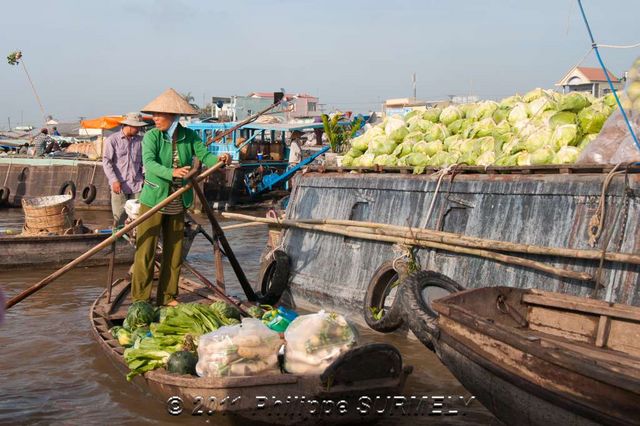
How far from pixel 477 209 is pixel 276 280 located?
3.34 metres

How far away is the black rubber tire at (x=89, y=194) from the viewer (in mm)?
23188

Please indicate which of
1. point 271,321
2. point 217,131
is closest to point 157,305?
point 271,321

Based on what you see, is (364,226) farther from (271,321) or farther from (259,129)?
(259,129)

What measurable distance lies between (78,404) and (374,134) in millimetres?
5610

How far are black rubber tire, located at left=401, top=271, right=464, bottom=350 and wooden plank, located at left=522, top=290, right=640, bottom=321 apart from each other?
82 cm

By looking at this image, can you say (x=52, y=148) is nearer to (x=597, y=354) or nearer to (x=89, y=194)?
(x=89, y=194)

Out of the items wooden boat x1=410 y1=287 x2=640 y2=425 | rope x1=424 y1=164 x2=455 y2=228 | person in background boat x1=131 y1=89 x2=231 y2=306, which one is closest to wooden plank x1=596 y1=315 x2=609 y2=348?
wooden boat x1=410 y1=287 x2=640 y2=425

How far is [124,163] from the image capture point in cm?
1054

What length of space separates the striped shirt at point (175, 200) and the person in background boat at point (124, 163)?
2.96m

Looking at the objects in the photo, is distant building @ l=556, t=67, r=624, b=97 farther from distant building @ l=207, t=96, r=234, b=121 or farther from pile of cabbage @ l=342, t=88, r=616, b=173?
distant building @ l=207, t=96, r=234, b=121

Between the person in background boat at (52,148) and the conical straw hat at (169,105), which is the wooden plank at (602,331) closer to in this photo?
the conical straw hat at (169,105)

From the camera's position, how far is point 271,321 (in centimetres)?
614

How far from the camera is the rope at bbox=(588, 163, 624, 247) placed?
6.16m

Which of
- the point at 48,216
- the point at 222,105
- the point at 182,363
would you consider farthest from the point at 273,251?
the point at 222,105
